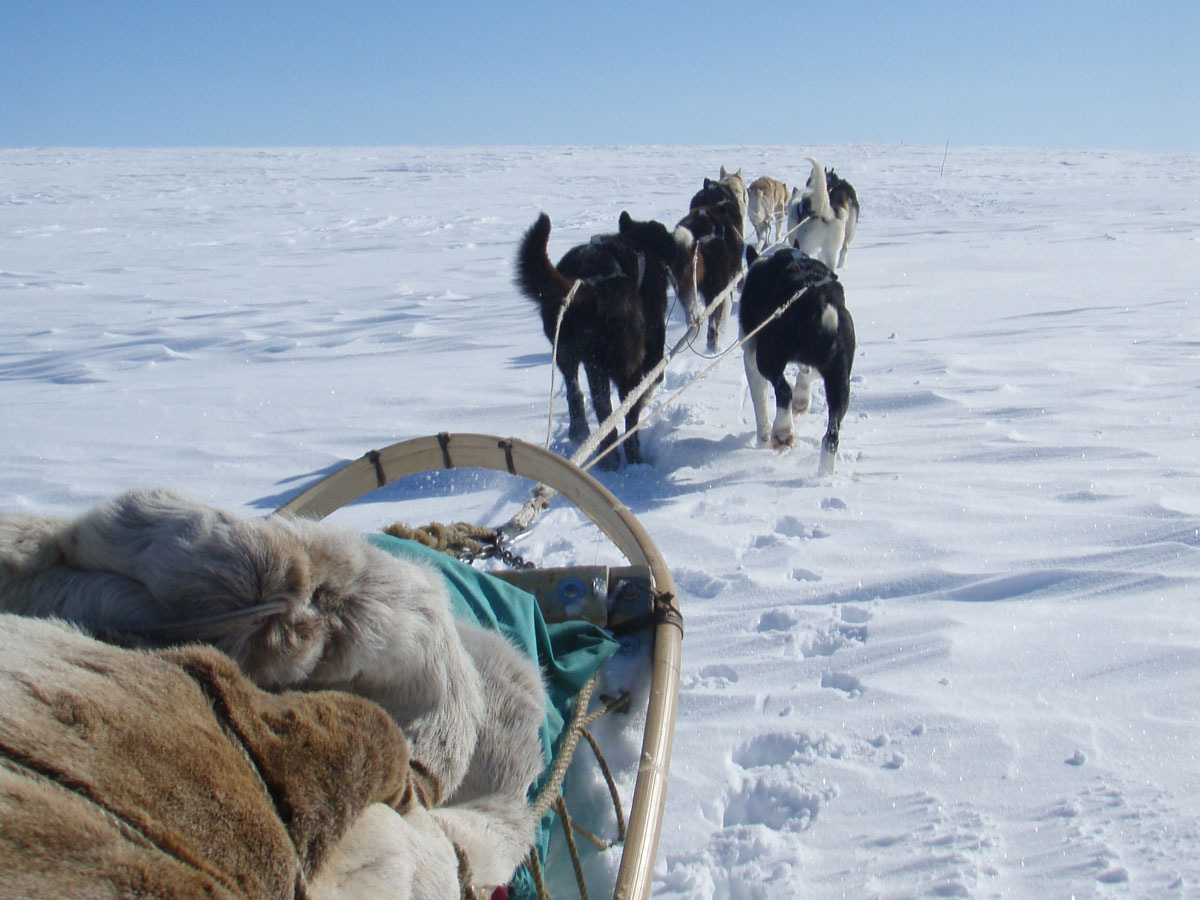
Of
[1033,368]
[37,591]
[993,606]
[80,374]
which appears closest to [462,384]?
[80,374]

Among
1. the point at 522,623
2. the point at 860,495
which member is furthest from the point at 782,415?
the point at 522,623

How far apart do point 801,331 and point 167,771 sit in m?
3.80

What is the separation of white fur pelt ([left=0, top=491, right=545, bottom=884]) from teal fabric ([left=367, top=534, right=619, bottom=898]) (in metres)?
0.28

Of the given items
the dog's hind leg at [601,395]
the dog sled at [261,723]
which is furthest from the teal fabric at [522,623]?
the dog's hind leg at [601,395]

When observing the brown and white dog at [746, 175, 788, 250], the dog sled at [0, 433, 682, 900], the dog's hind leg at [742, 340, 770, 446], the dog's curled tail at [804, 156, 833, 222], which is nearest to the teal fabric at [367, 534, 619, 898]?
the dog sled at [0, 433, 682, 900]

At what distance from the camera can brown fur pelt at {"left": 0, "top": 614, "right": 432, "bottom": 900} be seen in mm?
666

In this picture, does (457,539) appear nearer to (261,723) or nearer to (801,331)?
(261,723)

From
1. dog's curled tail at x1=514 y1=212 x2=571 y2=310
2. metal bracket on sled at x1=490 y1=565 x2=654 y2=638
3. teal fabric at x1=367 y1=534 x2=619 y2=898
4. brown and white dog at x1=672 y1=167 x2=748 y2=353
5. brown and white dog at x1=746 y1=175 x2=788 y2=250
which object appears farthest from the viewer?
brown and white dog at x1=746 y1=175 x2=788 y2=250

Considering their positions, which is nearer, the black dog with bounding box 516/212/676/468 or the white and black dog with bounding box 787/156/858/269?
the black dog with bounding box 516/212/676/468

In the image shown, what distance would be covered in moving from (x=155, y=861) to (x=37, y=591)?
0.45m

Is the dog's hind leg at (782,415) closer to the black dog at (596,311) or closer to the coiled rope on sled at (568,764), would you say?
the black dog at (596,311)

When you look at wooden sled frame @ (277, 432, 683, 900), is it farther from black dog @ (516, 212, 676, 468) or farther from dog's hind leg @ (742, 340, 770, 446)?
dog's hind leg @ (742, 340, 770, 446)

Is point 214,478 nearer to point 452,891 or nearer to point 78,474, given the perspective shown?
point 78,474

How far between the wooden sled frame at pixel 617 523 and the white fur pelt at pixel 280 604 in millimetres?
232
